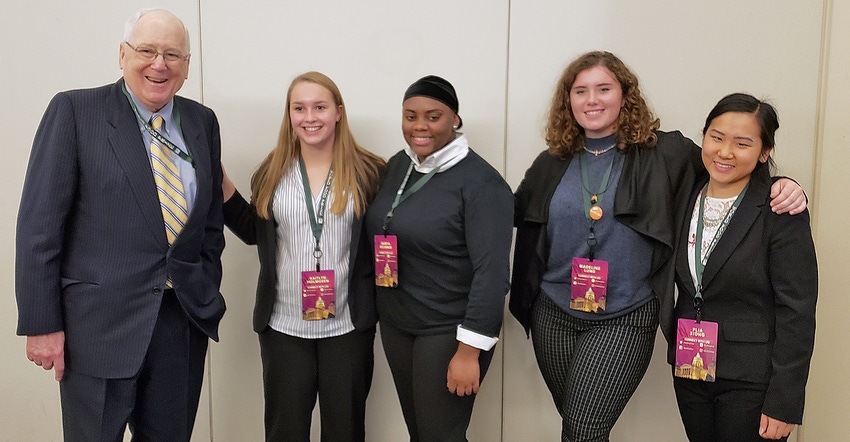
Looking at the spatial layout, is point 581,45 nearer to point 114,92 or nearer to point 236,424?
point 114,92

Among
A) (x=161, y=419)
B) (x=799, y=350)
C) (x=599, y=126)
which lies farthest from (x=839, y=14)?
(x=161, y=419)

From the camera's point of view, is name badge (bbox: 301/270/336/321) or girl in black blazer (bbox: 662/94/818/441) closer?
girl in black blazer (bbox: 662/94/818/441)

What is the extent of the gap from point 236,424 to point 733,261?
7.25 feet

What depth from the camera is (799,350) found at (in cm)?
175

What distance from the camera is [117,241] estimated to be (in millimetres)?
1847

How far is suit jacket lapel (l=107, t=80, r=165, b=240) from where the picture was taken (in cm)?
183

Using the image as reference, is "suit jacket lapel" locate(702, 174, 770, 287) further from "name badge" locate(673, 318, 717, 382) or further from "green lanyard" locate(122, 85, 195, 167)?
"green lanyard" locate(122, 85, 195, 167)

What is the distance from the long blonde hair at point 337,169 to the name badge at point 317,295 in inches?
9.0

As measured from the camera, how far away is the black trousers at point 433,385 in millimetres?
2094

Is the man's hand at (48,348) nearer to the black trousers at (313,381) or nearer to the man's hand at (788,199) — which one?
the black trousers at (313,381)

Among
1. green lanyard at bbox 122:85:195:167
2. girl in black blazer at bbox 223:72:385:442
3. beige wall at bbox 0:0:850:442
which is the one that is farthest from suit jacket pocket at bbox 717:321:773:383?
green lanyard at bbox 122:85:195:167

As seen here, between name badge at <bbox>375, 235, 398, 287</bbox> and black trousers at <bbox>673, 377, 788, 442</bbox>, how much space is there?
3.12 feet

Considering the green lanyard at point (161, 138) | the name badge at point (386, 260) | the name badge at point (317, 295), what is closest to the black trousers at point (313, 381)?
the name badge at point (317, 295)

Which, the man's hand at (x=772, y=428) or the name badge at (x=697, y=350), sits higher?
the name badge at (x=697, y=350)
